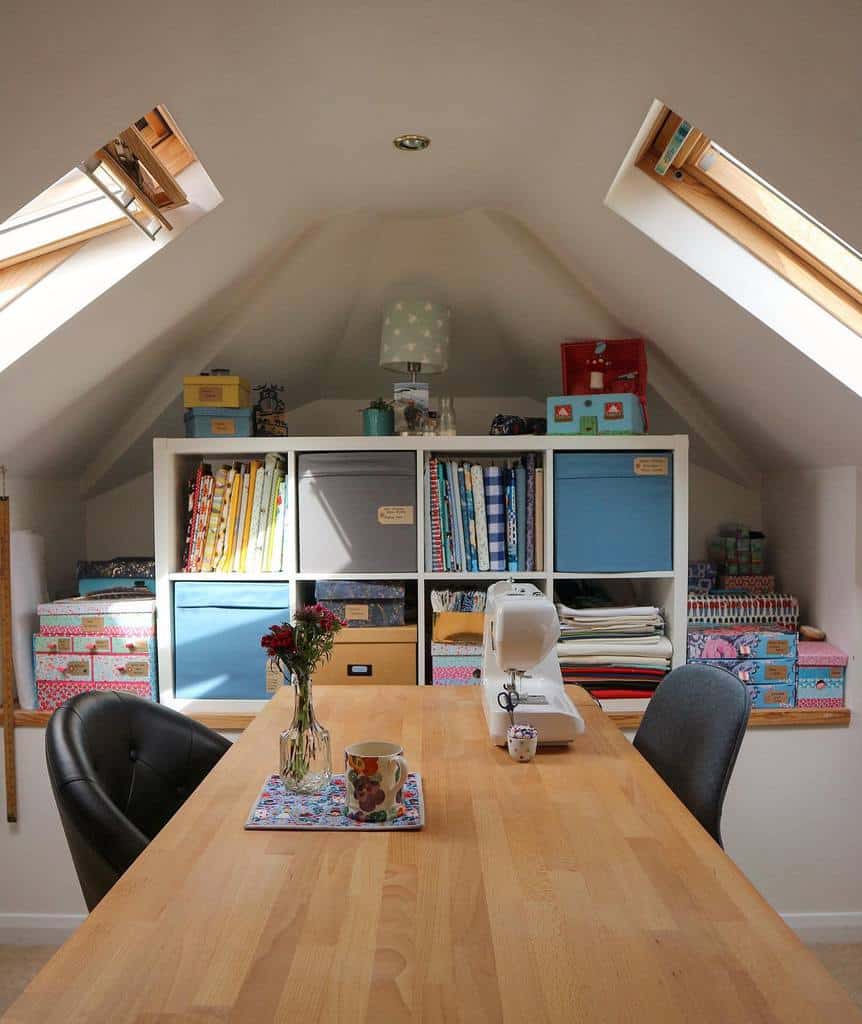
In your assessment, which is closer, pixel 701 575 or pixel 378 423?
pixel 378 423

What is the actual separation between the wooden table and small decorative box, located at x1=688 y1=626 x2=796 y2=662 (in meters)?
1.50

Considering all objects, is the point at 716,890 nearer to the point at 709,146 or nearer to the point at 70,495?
the point at 709,146

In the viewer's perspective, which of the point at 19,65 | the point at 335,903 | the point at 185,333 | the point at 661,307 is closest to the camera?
the point at 335,903

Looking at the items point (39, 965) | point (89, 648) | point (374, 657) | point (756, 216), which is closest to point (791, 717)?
point (374, 657)

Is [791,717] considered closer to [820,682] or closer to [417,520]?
[820,682]

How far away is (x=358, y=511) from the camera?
311cm

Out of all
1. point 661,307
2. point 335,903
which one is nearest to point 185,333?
point 661,307

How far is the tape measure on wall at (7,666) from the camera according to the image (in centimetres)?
297

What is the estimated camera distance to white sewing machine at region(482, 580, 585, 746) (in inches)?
74.9

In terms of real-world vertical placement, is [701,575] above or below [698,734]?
above

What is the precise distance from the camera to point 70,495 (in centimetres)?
359

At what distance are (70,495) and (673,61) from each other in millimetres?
2838

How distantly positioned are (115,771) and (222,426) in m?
1.50

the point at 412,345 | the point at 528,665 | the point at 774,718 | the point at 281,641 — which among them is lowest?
the point at 774,718
